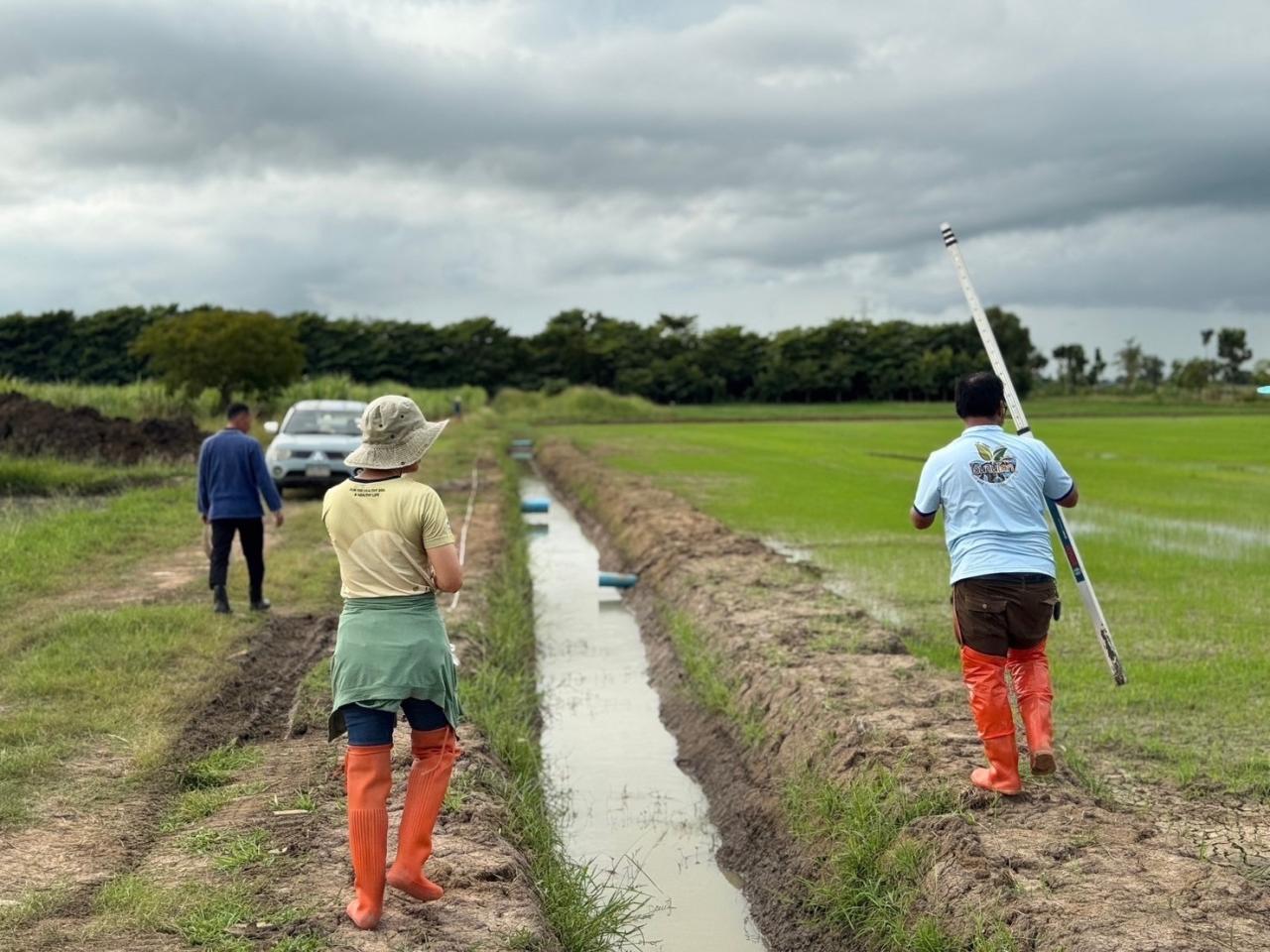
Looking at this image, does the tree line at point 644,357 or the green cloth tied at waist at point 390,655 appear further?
the tree line at point 644,357

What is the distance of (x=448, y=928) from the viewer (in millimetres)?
4598

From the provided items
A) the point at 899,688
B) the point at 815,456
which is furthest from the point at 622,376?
the point at 899,688

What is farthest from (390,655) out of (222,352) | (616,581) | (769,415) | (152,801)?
(769,415)

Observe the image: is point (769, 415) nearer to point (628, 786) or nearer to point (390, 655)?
point (628, 786)

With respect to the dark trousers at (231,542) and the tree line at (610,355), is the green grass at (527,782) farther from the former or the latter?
the tree line at (610,355)

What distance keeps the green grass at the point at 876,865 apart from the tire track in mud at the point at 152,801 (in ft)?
10.7

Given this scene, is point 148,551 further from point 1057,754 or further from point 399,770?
point 1057,754

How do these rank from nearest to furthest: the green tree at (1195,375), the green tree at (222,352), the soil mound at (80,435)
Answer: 1. the soil mound at (80,435)
2. the green tree at (222,352)
3. the green tree at (1195,375)

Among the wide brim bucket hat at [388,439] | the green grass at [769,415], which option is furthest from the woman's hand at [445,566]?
the green grass at [769,415]

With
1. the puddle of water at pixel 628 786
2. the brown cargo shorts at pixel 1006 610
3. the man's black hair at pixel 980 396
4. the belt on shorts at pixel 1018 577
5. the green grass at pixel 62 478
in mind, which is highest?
the man's black hair at pixel 980 396

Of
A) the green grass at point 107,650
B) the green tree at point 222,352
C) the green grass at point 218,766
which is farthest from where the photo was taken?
the green tree at point 222,352

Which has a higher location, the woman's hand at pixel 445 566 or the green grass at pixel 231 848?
the woman's hand at pixel 445 566

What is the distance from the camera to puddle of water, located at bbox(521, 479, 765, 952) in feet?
21.0

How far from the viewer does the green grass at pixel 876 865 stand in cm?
500
